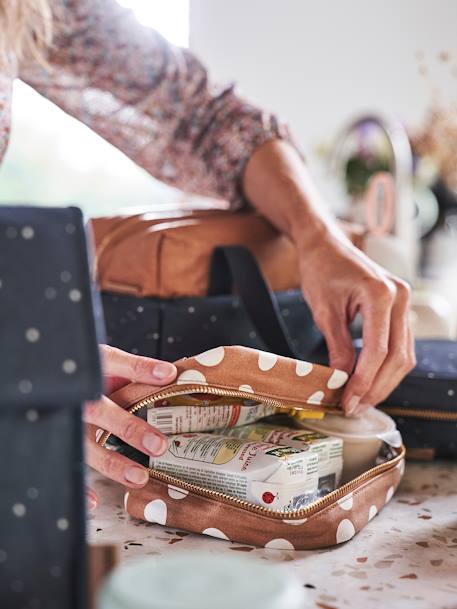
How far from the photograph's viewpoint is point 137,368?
539mm

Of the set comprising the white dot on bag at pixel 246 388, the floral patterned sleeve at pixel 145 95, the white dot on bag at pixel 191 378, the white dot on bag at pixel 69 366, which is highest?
the floral patterned sleeve at pixel 145 95

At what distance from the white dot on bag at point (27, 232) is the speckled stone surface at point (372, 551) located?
25 cm

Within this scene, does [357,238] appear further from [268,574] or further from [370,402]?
[268,574]

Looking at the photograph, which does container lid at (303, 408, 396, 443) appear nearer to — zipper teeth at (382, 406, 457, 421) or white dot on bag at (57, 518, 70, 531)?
zipper teeth at (382, 406, 457, 421)

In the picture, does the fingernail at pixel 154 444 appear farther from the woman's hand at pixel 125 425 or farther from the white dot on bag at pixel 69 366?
the white dot on bag at pixel 69 366

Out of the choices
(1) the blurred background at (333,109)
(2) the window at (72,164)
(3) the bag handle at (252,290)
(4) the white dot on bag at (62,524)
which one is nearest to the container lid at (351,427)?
(3) the bag handle at (252,290)

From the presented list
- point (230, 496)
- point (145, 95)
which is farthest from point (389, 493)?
point (145, 95)

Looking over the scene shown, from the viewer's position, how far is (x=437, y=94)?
2.28 m

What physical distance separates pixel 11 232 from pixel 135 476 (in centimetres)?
28

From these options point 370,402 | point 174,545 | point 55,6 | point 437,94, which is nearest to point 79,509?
point 174,545

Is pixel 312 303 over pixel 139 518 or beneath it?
over

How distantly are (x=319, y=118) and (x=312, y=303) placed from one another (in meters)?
1.90

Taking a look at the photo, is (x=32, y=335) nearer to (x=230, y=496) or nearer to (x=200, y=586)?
(x=200, y=586)

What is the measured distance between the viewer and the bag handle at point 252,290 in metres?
0.74
